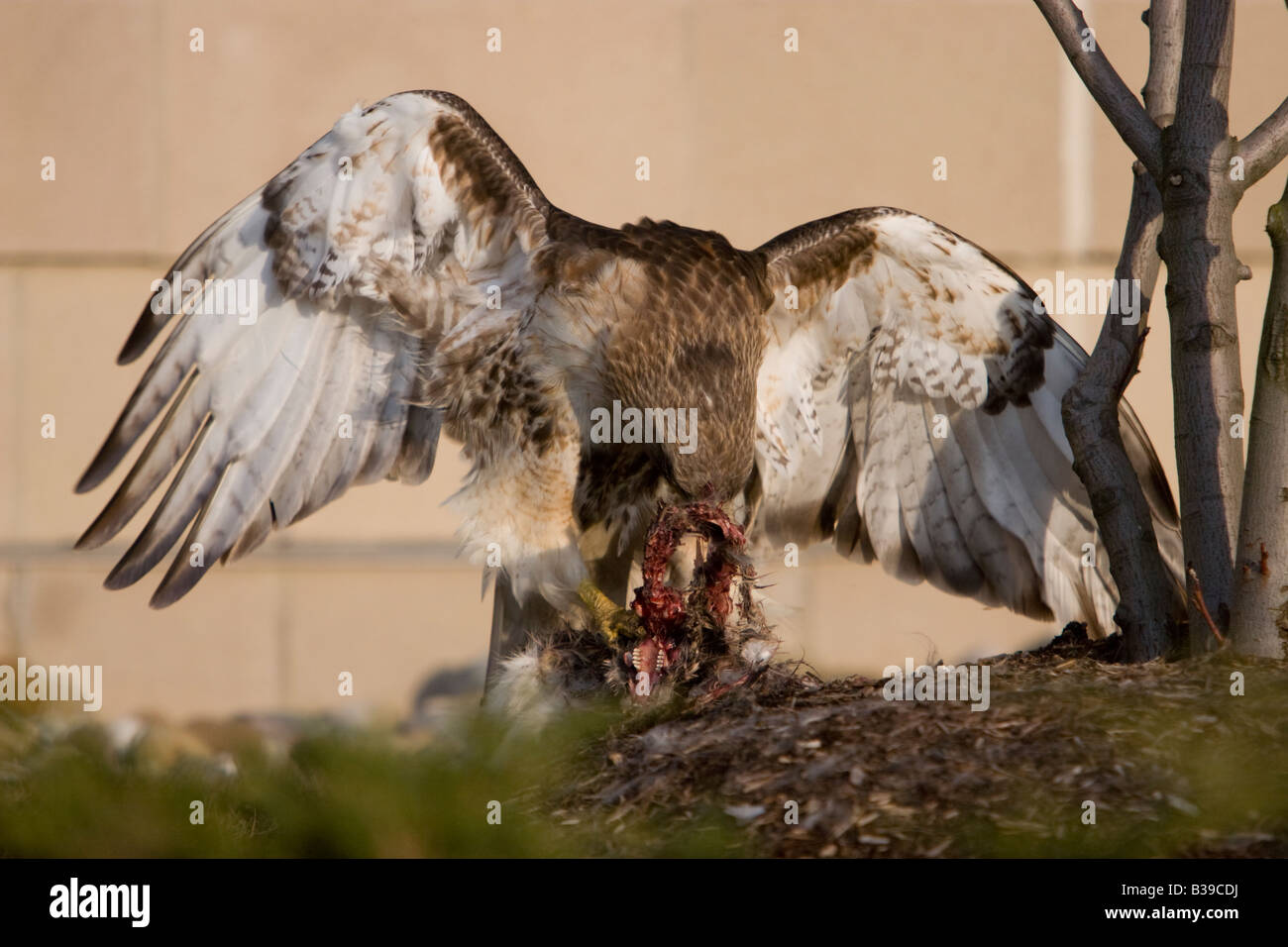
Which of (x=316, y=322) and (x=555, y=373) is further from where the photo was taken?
(x=316, y=322)

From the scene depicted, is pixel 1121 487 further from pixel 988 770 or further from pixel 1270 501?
pixel 988 770

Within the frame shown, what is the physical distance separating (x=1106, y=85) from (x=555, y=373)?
170 cm

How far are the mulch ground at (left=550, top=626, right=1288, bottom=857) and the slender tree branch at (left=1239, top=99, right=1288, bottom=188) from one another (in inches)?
47.1

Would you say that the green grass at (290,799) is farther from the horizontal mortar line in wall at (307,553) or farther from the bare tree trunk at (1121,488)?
the horizontal mortar line in wall at (307,553)

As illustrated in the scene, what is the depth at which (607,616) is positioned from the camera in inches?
140

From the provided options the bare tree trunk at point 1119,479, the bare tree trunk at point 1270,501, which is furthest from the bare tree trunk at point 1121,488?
the bare tree trunk at point 1270,501

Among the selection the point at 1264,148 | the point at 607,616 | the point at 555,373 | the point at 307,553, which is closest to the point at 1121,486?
the point at 1264,148

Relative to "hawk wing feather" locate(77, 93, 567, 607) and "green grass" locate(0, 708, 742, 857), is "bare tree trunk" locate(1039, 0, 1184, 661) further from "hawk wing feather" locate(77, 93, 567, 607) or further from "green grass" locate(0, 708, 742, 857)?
"hawk wing feather" locate(77, 93, 567, 607)

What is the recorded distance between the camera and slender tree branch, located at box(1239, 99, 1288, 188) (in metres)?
2.92

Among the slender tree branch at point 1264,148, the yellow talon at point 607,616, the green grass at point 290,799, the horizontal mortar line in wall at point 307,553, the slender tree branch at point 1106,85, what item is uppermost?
the slender tree branch at point 1106,85

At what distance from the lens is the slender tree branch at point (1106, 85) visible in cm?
301

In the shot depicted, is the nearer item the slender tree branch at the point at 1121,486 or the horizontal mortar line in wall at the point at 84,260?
the slender tree branch at the point at 1121,486

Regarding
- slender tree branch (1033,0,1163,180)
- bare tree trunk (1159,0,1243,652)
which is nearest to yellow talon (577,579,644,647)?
bare tree trunk (1159,0,1243,652)

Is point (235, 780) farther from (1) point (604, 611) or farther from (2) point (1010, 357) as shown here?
(2) point (1010, 357)
